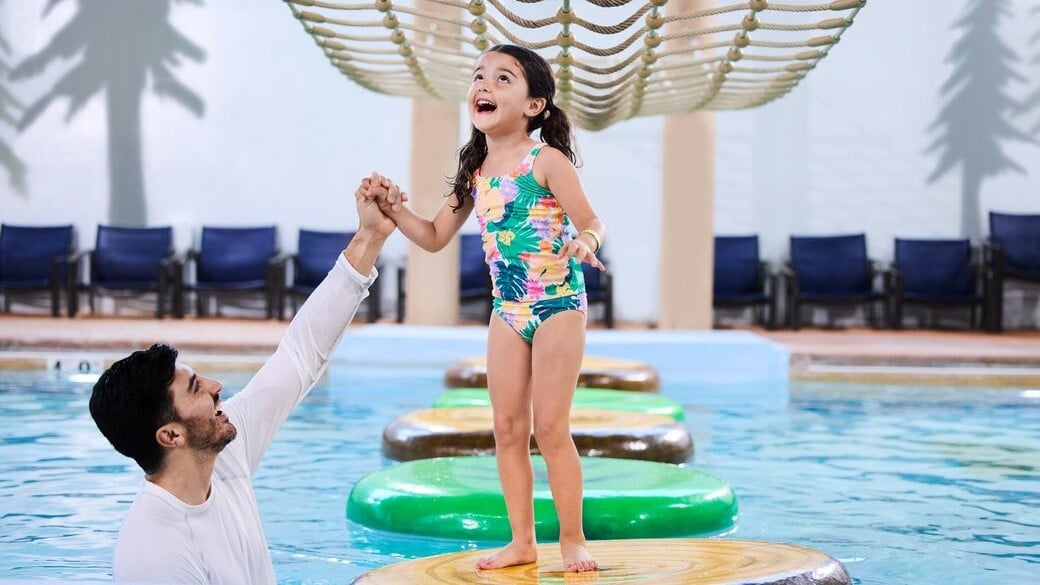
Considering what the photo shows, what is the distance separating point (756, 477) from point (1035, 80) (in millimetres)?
8534

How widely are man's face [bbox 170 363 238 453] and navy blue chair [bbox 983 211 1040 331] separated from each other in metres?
9.83

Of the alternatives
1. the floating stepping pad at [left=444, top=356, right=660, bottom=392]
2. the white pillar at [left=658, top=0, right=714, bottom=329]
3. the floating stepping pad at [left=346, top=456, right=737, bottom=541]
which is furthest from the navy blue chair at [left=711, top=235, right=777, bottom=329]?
the floating stepping pad at [left=346, top=456, right=737, bottom=541]

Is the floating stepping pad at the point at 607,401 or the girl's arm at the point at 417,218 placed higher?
the girl's arm at the point at 417,218

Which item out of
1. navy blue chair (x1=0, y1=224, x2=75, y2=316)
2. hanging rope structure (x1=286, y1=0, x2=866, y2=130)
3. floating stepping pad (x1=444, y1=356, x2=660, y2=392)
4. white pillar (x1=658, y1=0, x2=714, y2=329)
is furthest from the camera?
navy blue chair (x1=0, y1=224, x2=75, y2=316)

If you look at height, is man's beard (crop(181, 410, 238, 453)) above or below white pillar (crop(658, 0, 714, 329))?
below

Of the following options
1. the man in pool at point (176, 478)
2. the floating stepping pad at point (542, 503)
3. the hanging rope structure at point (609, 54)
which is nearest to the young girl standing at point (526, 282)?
the man in pool at point (176, 478)

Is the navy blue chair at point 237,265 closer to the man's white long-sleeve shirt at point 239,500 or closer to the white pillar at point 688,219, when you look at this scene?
the white pillar at point 688,219

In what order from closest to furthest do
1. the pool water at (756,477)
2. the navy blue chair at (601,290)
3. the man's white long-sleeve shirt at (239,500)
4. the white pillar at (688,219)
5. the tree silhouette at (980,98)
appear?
1. the man's white long-sleeve shirt at (239,500)
2. the pool water at (756,477)
3. the white pillar at (688,219)
4. the navy blue chair at (601,290)
5. the tree silhouette at (980,98)

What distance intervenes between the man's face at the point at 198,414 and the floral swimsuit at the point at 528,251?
75 centimetres

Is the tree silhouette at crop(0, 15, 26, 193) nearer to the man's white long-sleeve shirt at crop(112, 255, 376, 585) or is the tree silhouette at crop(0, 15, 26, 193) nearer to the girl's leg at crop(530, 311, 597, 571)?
the man's white long-sleeve shirt at crop(112, 255, 376, 585)

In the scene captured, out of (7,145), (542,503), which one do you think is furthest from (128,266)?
(542,503)

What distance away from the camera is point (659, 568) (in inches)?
108

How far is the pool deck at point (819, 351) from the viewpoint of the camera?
8219mm

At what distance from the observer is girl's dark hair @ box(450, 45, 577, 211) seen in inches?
113
